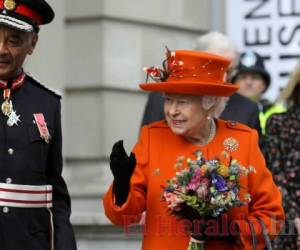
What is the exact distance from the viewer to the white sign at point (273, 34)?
1113 cm

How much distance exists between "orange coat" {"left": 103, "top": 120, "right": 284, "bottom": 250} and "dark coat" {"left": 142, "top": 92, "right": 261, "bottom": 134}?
1453 millimetres

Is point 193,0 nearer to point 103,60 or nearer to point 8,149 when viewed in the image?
point 103,60

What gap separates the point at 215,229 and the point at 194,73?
768 millimetres

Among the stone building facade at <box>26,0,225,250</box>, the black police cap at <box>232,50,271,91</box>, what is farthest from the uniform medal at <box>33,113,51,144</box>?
the stone building facade at <box>26,0,225,250</box>

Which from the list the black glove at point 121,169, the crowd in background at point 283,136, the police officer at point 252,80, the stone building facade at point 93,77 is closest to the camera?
the black glove at point 121,169

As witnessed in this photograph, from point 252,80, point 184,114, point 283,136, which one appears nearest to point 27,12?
point 184,114

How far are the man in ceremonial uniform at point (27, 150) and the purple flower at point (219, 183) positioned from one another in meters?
0.64

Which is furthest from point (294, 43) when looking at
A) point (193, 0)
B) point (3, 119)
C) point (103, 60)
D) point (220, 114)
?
point (3, 119)

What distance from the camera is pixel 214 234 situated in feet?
19.4

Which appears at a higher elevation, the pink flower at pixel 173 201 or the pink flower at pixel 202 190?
the pink flower at pixel 202 190

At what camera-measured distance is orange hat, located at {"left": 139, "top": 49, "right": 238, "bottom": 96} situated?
6121mm

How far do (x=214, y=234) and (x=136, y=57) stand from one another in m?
4.74

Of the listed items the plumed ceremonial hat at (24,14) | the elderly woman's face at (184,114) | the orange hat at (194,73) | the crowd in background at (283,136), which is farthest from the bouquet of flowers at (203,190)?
the crowd in background at (283,136)

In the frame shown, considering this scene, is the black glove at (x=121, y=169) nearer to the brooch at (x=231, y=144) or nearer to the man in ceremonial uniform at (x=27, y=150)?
the man in ceremonial uniform at (x=27, y=150)
